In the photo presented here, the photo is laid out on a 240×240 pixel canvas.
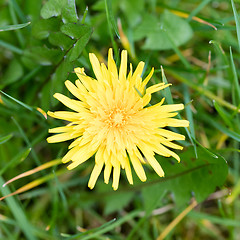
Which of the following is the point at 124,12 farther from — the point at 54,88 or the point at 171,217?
the point at 171,217

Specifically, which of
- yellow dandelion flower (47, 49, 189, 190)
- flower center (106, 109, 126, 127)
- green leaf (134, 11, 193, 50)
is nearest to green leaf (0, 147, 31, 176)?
yellow dandelion flower (47, 49, 189, 190)

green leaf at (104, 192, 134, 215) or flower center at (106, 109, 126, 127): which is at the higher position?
flower center at (106, 109, 126, 127)

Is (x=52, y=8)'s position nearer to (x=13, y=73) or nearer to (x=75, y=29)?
(x=75, y=29)

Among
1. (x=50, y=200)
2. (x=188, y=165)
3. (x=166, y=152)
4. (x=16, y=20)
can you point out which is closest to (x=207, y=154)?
(x=188, y=165)

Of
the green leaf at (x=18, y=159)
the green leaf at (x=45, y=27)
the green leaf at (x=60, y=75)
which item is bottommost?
the green leaf at (x=18, y=159)

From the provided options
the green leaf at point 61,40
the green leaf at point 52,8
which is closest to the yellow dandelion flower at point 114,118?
the green leaf at point 61,40

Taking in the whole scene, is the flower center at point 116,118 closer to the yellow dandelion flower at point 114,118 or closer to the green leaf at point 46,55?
the yellow dandelion flower at point 114,118

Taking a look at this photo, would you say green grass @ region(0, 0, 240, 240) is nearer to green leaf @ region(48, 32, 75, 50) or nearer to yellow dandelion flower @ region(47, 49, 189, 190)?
green leaf @ region(48, 32, 75, 50)
